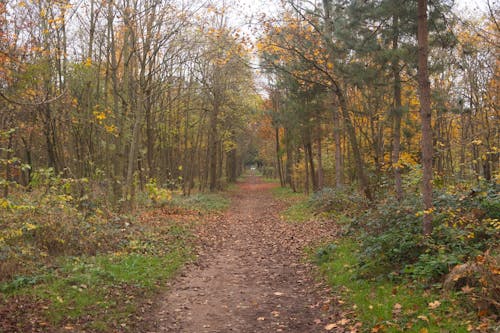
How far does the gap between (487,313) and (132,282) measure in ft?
19.4

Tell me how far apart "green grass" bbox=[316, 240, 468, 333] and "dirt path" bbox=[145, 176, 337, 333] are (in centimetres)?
43

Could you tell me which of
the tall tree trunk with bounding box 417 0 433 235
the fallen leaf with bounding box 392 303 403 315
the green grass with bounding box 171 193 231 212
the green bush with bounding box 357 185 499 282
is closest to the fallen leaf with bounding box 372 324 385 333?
the fallen leaf with bounding box 392 303 403 315

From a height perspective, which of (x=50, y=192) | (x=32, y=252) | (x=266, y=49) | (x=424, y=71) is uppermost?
(x=266, y=49)

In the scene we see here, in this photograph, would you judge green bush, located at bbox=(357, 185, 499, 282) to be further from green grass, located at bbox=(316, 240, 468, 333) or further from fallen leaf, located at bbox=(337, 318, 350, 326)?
fallen leaf, located at bbox=(337, 318, 350, 326)

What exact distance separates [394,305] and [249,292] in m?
2.98

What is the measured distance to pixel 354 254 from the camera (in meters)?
8.89

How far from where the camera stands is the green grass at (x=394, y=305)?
508 centimetres

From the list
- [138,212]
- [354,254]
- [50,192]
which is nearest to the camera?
[354,254]

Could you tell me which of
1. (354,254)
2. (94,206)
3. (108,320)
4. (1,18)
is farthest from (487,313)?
(1,18)

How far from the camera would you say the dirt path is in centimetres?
632

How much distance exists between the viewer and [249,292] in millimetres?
7973

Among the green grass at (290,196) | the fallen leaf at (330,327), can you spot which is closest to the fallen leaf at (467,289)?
the fallen leaf at (330,327)

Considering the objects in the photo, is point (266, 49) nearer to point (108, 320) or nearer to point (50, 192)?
point (50, 192)

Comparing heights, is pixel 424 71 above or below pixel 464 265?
above
